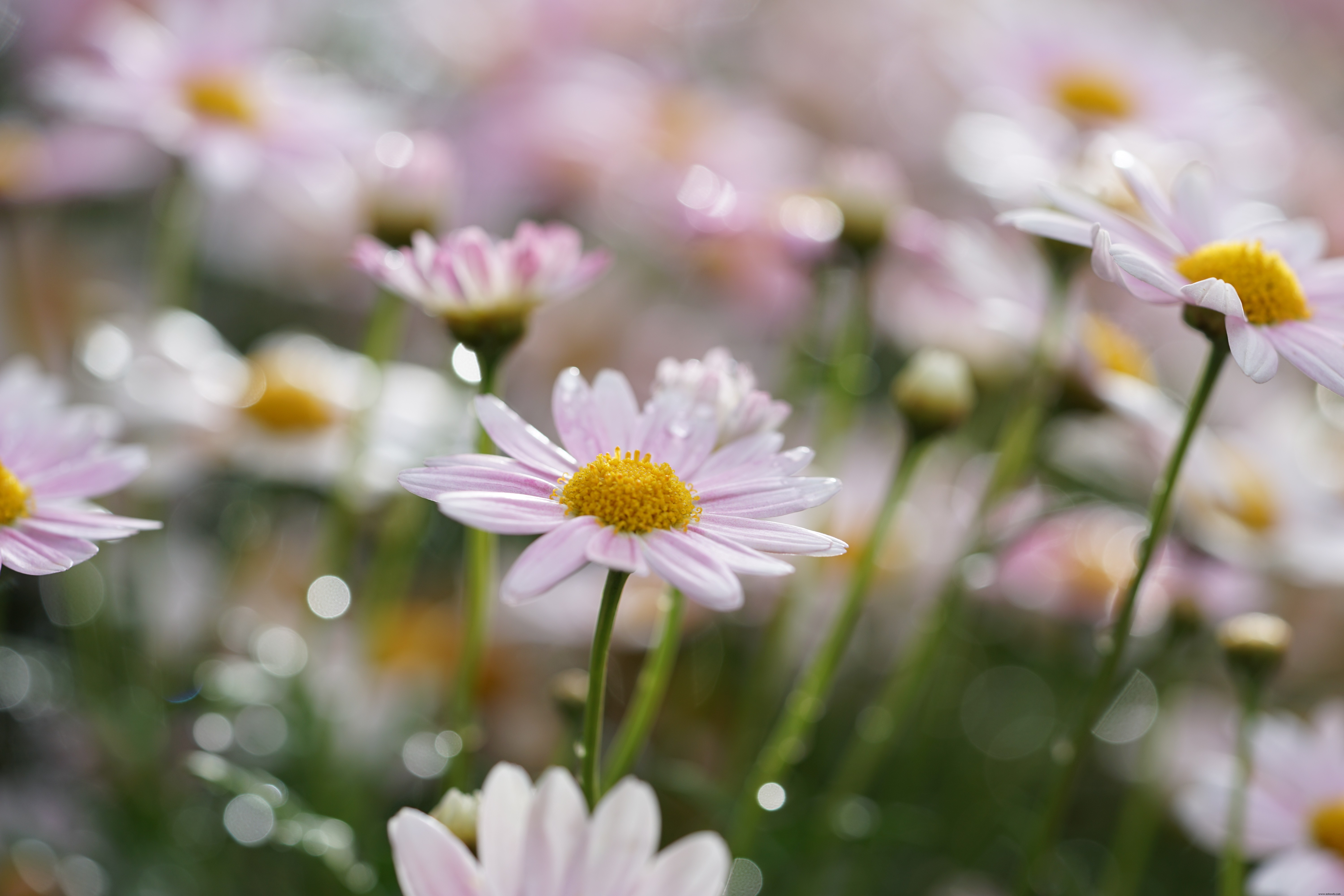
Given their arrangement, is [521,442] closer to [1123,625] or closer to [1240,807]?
[1123,625]

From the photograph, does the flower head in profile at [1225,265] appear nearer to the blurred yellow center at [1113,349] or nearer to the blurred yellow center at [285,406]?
the blurred yellow center at [1113,349]

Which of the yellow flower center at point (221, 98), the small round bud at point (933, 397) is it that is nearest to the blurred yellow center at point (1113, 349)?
the small round bud at point (933, 397)

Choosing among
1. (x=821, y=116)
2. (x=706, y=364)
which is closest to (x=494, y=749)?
(x=706, y=364)

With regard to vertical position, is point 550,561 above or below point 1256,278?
below

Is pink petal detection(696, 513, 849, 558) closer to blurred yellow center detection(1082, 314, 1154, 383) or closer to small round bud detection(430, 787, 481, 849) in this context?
small round bud detection(430, 787, 481, 849)

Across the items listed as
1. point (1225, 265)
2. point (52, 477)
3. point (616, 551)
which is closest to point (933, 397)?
point (1225, 265)
